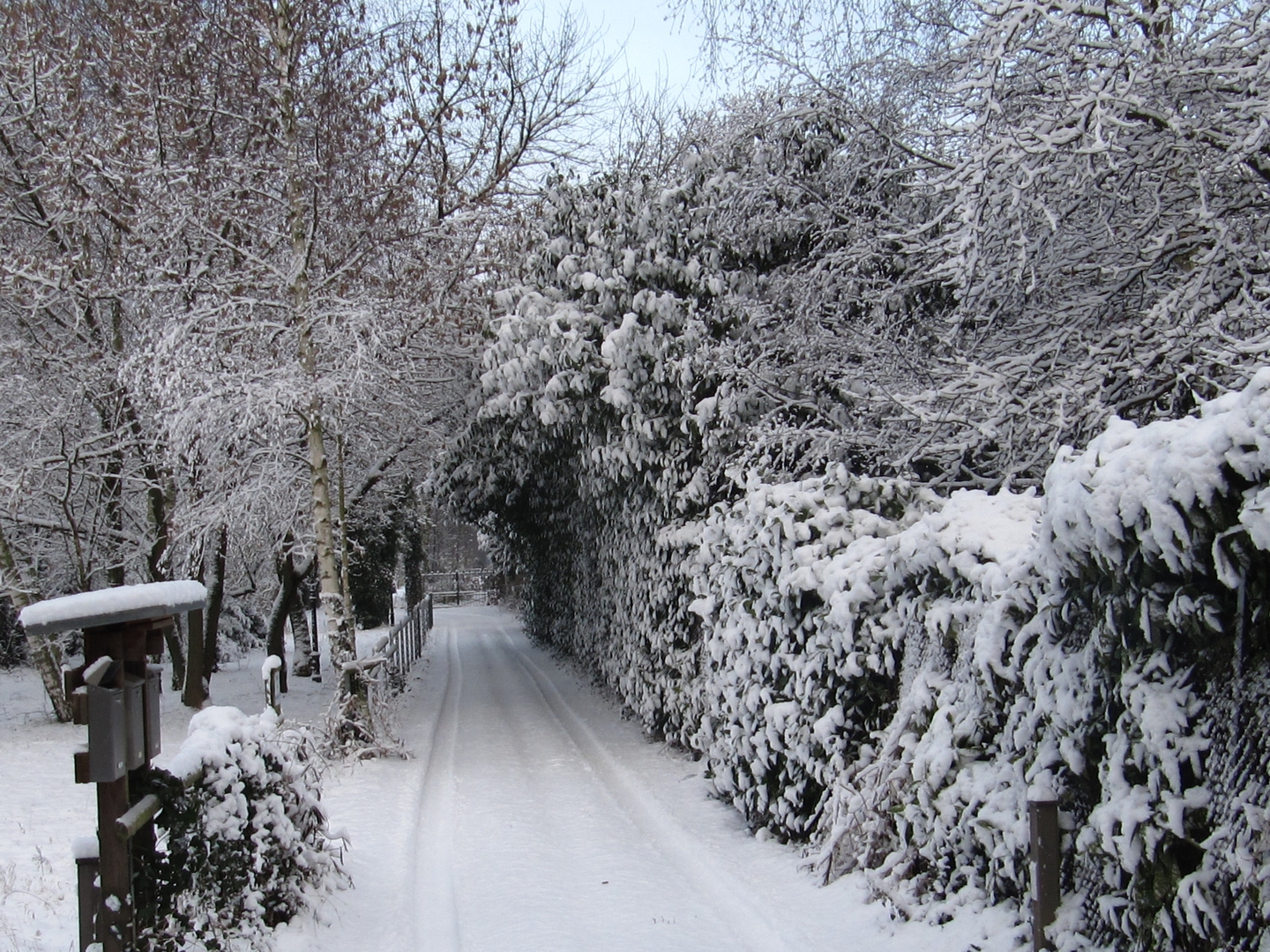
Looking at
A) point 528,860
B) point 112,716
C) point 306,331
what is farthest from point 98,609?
point 306,331

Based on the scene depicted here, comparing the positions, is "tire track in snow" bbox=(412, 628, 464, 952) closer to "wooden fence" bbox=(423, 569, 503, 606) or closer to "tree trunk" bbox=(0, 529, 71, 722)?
"tree trunk" bbox=(0, 529, 71, 722)

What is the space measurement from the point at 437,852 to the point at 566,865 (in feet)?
3.42

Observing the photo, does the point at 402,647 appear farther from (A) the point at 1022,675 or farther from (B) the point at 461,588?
(B) the point at 461,588

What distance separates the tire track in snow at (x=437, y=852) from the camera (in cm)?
538

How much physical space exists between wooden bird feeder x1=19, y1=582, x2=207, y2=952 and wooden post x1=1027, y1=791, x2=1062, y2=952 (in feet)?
11.4

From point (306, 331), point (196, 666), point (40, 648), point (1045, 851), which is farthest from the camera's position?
point (196, 666)

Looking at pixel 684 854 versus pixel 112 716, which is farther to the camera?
pixel 684 854

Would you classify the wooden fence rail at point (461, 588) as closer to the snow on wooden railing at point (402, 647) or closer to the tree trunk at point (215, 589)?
the snow on wooden railing at point (402, 647)

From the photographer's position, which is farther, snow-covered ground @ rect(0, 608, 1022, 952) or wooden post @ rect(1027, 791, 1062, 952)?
snow-covered ground @ rect(0, 608, 1022, 952)

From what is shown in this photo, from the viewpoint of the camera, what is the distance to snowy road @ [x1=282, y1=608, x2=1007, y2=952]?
5.20m

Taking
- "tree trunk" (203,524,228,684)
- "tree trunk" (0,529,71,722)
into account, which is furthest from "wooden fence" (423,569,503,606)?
"tree trunk" (0,529,71,722)

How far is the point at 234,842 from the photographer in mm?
4590

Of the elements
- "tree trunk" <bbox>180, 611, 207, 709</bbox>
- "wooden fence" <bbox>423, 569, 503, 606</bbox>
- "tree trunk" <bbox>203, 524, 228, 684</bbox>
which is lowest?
"wooden fence" <bbox>423, 569, 503, 606</bbox>

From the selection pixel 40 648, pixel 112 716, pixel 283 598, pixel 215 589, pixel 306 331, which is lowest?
pixel 40 648
